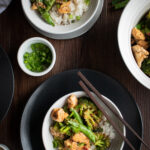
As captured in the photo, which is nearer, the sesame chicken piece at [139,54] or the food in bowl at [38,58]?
the sesame chicken piece at [139,54]

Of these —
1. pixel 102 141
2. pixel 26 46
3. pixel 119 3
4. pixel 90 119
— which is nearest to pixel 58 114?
pixel 90 119

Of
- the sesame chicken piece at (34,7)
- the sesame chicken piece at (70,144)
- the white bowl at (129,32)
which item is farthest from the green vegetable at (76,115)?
the sesame chicken piece at (34,7)

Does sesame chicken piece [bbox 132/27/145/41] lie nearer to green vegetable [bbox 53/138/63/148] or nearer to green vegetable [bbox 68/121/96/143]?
green vegetable [bbox 68/121/96/143]

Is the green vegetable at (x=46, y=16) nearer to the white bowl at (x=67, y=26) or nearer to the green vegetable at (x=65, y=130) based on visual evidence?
the white bowl at (x=67, y=26)

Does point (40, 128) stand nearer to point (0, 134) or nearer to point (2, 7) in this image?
point (0, 134)

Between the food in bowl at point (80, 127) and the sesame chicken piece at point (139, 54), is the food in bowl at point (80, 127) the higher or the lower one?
the lower one

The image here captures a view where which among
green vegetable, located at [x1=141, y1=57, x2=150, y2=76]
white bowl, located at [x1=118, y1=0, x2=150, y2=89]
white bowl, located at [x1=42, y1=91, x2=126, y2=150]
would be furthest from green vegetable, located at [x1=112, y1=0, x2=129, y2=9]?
white bowl, located at [x1=42, y1=91, x2=126, y2=150]

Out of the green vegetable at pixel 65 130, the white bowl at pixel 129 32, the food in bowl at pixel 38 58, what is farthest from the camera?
the food in bowl at pixel 38 58
